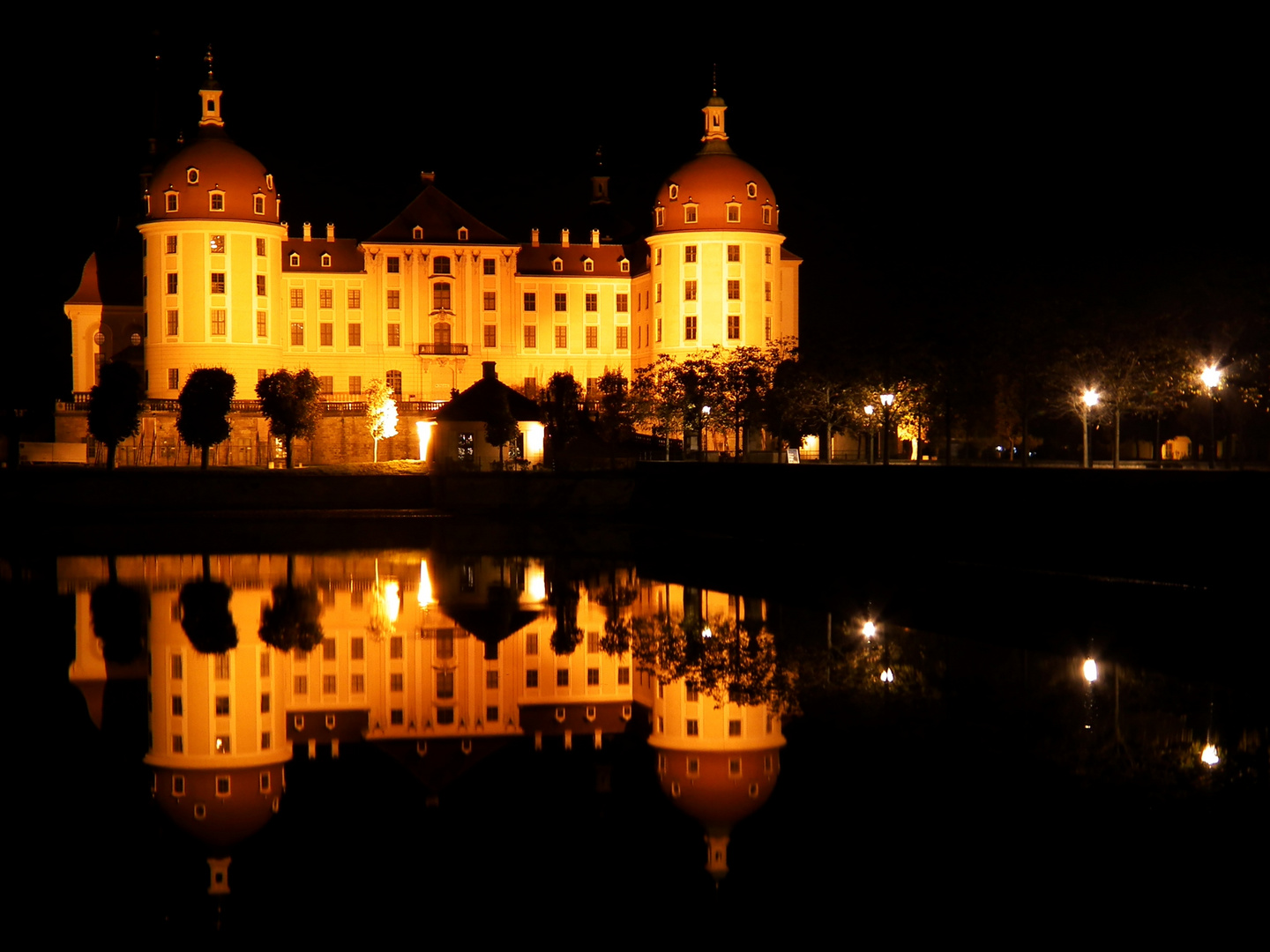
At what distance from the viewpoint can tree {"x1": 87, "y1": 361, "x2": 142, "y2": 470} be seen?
2213 inches

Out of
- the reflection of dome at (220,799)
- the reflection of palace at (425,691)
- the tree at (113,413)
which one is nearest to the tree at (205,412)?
the tree at (113,413)

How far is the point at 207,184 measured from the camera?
215ft

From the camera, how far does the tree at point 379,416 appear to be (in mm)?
61812

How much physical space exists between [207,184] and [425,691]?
56.4 meters

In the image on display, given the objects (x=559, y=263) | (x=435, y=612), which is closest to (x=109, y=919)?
(x=435, y=612)

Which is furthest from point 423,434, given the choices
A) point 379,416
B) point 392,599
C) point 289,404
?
point 392,599

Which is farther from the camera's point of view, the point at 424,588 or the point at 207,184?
the point at 207,184

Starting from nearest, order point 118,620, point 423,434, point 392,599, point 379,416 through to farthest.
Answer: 1. point 118,620
2. point 392,599
3. point 423,434
4. point 379,416

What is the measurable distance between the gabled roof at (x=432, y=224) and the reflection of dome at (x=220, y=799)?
6222cm

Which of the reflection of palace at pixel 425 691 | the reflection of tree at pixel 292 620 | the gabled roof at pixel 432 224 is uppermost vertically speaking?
the gabled roof at pixel 432 224

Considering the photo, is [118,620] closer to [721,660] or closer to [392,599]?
[392,599]

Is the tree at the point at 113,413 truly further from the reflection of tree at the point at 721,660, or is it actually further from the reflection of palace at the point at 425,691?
the reflection of tree at the point at 721,660

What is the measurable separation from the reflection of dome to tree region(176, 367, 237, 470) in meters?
46.8

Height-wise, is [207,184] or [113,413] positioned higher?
[207,184]
